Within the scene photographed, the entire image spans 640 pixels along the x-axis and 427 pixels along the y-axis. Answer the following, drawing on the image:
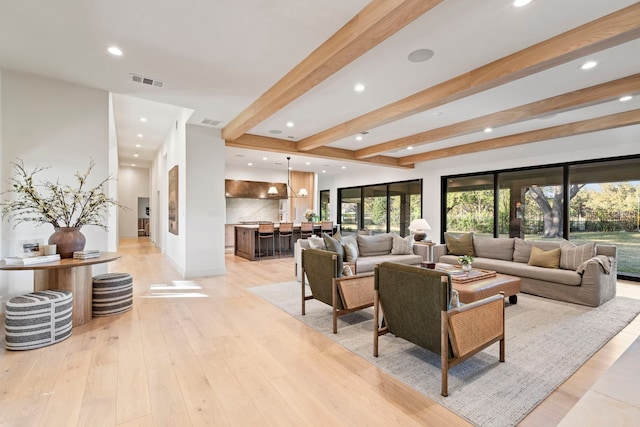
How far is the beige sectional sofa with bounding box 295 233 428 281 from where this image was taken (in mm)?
5295

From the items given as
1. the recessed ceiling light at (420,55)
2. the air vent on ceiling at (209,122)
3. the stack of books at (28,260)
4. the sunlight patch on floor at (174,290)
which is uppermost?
the air vent on ceiling at (209,122)

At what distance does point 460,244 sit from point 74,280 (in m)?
6.40

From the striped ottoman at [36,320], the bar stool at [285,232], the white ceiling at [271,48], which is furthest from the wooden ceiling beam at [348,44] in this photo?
the bar stool at [285,232]

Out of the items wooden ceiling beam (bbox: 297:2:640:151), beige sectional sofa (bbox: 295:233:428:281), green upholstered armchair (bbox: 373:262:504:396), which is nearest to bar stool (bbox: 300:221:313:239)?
beige sectional sofa (bbox: 295:233:428:281)

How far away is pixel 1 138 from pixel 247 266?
4.73 metres

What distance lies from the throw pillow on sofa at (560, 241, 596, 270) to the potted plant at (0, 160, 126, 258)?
21.8 ft

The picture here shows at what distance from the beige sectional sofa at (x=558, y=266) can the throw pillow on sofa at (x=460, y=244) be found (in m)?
0.21

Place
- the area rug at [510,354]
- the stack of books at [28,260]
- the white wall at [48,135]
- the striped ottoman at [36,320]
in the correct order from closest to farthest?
the area rug at [510,354], the striped ottoman at [36,320], the stack of books at [28,260], the white wall at [48,135]

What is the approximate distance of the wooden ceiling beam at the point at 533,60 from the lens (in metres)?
2.39

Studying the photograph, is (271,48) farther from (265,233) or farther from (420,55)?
(265,233)

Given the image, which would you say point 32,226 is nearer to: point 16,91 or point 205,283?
point 16,91

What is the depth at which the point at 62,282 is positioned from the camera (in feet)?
10.5

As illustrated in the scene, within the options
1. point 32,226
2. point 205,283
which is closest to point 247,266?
point 205,283

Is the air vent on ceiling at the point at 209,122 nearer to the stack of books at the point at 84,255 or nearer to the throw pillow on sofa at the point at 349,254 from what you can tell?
the stack of books at the point at 84,255
